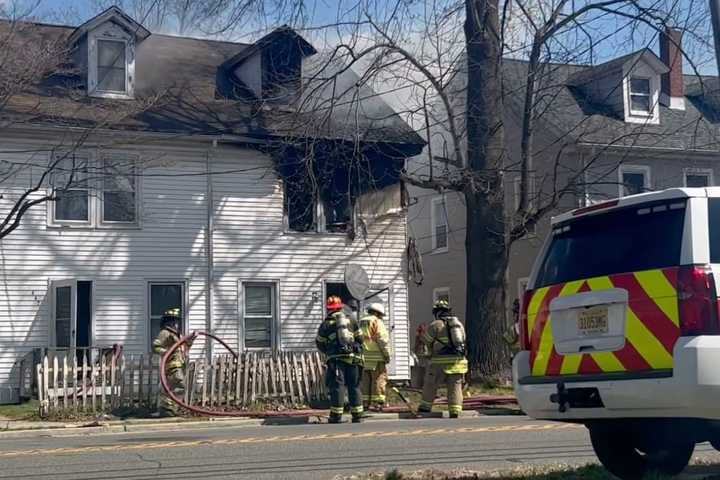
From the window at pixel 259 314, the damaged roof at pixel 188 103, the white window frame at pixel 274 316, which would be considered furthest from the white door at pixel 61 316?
the window at pixel 259 314

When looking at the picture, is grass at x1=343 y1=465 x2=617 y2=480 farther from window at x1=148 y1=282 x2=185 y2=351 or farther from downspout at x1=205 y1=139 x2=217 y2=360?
downspout at x1=205 y1=139 x2=217 y2=360

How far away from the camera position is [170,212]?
21.8m

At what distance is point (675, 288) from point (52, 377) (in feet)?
42.3

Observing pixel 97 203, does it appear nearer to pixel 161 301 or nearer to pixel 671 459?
pixel 161 301

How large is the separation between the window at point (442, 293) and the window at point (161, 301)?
36.3 ft

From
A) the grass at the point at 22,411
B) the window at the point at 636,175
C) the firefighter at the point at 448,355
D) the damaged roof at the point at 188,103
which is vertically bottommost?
the grass at the point at 22,411

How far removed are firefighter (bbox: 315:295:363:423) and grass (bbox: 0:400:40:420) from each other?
4.90m

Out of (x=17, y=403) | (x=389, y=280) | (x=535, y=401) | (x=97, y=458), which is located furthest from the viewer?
(x=389, y=280)

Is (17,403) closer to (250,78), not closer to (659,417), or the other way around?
(250,78)

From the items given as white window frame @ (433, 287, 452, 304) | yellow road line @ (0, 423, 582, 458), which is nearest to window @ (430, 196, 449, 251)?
white window frame @ (433, 287, 452, 304)

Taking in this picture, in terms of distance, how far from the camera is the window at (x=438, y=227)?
3136 cm

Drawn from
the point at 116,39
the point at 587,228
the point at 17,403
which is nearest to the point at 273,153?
the point at 116,39

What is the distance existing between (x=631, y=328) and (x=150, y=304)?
1623cm

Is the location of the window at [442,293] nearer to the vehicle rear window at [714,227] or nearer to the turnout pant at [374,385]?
the turnout pant at [374,385]
